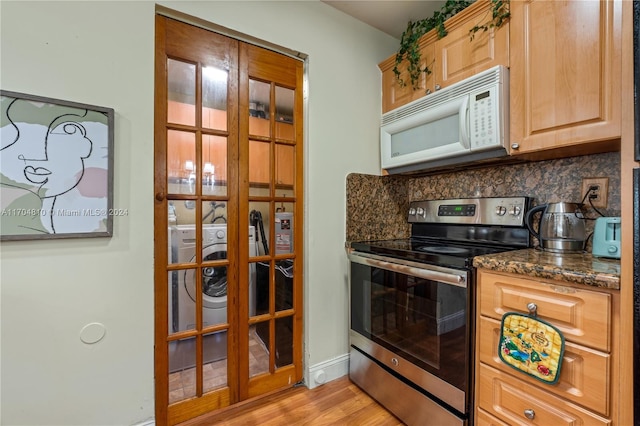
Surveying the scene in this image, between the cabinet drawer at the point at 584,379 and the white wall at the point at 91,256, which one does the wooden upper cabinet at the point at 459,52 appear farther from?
the cabinet drawer at the point at 584,379

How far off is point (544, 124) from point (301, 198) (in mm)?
1299

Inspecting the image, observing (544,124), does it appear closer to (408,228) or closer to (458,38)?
(458,38)

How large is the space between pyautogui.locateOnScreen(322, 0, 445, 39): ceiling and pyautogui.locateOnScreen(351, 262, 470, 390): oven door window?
1.70 metres

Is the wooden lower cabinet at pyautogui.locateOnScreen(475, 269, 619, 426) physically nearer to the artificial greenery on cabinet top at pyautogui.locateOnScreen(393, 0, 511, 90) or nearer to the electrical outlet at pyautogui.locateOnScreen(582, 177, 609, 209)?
the electrical outlet at pyautogui.locateOnScreen(582, 177, 609, 209)

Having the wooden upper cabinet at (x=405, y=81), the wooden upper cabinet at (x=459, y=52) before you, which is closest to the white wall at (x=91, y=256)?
the wooden upper cabinet at (x=405, y=81)

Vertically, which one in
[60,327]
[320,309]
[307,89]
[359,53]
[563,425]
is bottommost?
[563,425]

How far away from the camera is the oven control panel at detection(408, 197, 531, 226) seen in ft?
5.41

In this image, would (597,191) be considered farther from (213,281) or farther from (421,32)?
(213,281)

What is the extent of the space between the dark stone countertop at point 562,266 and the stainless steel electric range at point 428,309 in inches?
4.6

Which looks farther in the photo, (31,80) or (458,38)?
(458,38)

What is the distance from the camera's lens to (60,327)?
1218 millimetres

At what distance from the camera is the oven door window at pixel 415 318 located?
1290mm

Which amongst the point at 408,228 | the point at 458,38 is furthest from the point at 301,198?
the point at 458,38

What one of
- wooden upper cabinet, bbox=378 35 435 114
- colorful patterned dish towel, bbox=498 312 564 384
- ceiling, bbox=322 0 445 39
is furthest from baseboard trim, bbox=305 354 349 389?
ceiling, bbox=322 0 445 39
